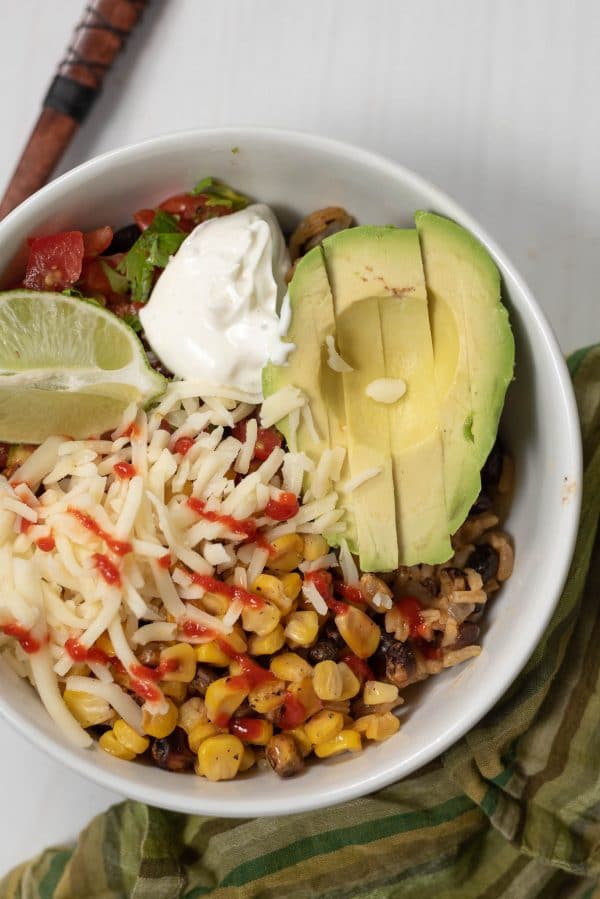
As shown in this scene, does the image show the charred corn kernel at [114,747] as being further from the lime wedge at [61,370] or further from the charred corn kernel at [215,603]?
the lime wedge at [61,370]

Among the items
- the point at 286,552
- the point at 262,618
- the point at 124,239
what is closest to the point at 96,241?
the point at 124,239

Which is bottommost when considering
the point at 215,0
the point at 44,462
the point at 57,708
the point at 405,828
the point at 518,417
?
the point at 405,828

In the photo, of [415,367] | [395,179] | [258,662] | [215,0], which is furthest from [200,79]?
[258,662]

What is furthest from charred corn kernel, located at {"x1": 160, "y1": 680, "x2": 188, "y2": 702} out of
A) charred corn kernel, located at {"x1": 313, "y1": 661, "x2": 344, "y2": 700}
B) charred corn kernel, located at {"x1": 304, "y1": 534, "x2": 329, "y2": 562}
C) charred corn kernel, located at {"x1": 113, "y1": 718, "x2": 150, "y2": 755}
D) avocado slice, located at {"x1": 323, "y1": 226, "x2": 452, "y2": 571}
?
avocado slice, located at {"x1": 323, "y1": 226, "x2": 452, "y2": 571}

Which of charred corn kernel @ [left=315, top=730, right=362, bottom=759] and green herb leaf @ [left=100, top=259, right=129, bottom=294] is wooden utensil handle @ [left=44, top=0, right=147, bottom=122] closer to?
green herb leaf @ [left=100, top=259, right=129, bottom=294]

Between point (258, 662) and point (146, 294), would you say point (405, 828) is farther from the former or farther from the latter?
point (146, 294)

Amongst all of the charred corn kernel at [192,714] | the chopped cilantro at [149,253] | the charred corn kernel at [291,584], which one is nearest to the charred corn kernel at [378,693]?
the charred corn kernel at [291,584]

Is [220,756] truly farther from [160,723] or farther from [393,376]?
[393,376]
